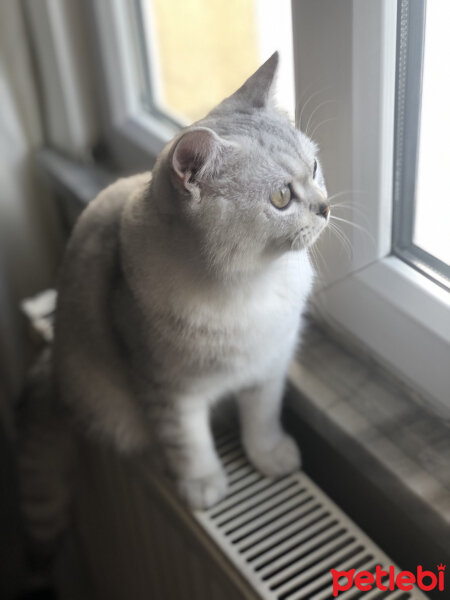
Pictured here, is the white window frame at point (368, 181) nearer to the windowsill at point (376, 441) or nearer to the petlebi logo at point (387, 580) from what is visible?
the windowsill at point (376, 441)

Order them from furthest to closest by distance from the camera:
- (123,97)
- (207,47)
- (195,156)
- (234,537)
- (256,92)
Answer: (123,97)
(207,47)
(234,537)
(256,92)
(195,156)

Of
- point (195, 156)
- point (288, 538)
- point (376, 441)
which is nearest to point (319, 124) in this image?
point (195, 156)

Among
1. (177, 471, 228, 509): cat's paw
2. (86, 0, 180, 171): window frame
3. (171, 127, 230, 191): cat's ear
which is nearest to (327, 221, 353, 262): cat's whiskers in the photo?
(171, 127, 230, 191): cat's ear

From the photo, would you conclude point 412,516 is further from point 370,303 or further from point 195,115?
point 195,115

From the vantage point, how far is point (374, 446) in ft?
2.84

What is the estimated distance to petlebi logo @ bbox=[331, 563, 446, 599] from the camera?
802 millimetres

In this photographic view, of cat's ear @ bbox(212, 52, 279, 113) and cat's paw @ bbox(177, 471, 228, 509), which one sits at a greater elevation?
cat's ear @ bbox(212, 52, 279, 113)

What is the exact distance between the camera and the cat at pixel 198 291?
2.39 ft

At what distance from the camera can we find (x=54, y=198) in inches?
57.0

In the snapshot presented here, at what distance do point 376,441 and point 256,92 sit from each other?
0.43 m

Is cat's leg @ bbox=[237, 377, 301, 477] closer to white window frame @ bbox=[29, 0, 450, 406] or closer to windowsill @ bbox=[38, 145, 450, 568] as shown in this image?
windowsill @ bbox=[38, 145, 450, 568]

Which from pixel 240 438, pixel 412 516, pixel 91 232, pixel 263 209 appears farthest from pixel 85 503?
pixel 263 209

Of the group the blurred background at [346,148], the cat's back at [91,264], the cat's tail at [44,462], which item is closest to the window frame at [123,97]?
the blurred background at [346,148]

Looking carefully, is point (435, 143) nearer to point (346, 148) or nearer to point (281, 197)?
point (346, 148)
